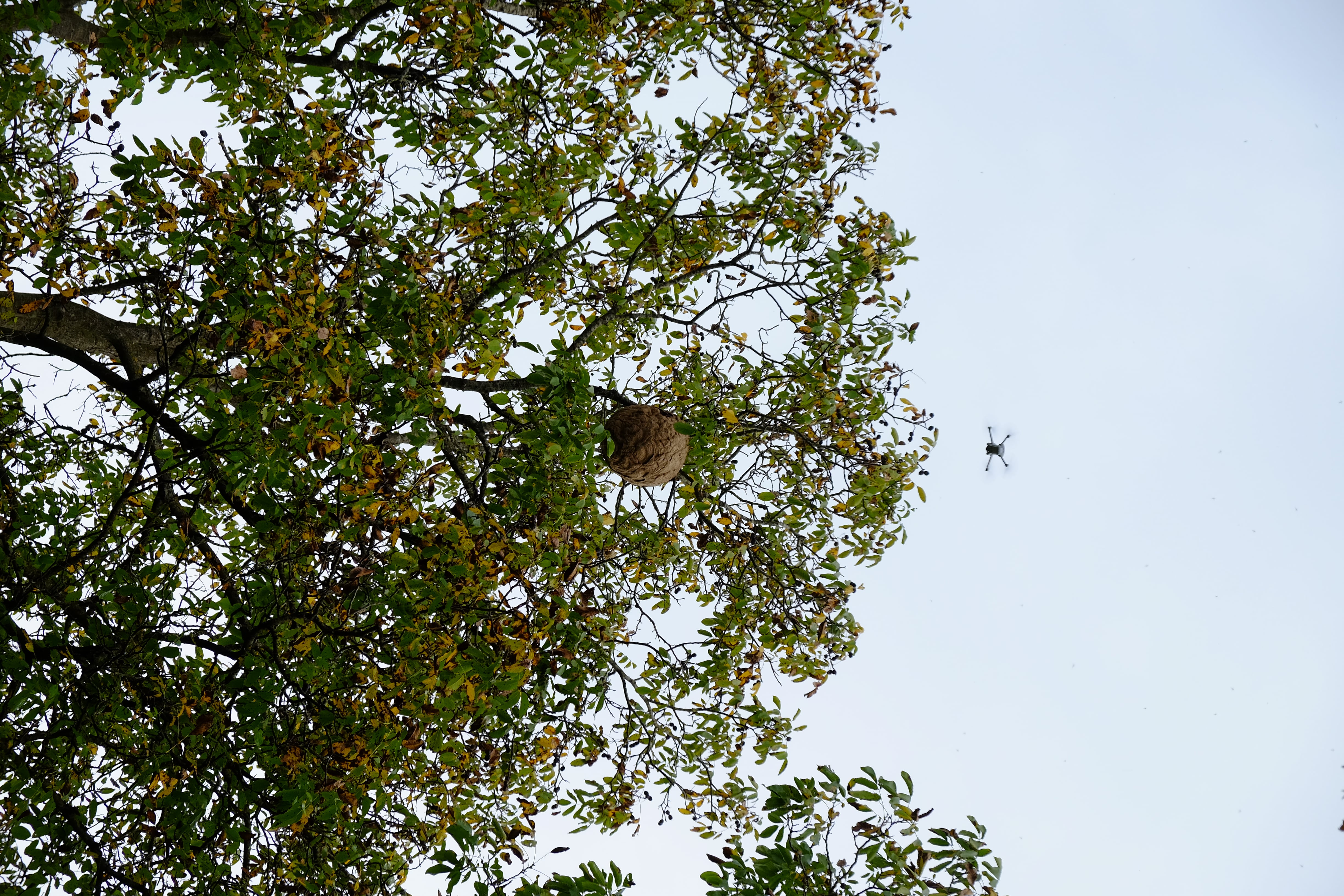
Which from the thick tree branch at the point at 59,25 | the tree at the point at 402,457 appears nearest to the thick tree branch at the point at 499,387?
the tree at the point at 402,457

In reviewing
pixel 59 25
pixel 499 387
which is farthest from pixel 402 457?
pixel 59 25

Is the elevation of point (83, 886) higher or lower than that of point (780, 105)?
lower

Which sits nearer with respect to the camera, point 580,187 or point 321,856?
point 321,856

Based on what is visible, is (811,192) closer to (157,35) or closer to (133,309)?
(157,35)

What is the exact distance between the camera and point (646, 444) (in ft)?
20.6

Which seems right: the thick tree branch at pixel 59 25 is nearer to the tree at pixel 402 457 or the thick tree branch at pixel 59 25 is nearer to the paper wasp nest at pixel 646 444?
the tree at pixel 402 457

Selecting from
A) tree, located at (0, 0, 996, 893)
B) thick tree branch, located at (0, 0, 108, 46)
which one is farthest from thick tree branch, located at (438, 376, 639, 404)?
thick tree branch, located at (0, 0, 108, 46)

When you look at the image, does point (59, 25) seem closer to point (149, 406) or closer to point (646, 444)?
point (149, 406)

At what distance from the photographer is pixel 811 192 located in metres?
7.05

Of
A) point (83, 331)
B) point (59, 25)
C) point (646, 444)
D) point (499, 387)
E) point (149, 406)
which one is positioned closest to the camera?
point (149, 406)

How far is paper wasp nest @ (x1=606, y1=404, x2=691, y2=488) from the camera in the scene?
248 inches

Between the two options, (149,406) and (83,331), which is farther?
(83,331)

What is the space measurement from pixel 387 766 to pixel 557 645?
3.82ft

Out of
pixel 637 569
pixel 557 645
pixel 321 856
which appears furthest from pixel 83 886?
pixel 637 569
